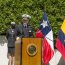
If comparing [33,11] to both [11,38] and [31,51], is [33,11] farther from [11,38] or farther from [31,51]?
[31,51]

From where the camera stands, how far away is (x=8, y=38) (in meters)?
10.4

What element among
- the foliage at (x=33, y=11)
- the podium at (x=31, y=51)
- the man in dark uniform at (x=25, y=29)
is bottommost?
the podium at (x=31, y=51)

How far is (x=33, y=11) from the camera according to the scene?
1095 centimetres

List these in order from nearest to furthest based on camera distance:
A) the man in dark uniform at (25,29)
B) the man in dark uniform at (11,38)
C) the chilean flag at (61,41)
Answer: the man in dark uniform at (25,29)
the chilean flag at (61,41)
the man in dark uniform at (11,38)

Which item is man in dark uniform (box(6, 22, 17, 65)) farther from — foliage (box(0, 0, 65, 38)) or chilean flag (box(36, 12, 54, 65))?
chilean flag (box(36, 12, 54, 65))

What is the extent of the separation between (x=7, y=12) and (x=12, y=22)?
579 millimetres

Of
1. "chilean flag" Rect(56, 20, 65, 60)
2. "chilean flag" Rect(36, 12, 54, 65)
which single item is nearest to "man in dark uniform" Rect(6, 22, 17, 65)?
"chilean flag" Rect(36, 12, 54, 65)

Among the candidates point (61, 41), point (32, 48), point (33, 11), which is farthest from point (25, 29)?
point (33, 11)

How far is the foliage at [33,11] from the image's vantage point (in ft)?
35.4

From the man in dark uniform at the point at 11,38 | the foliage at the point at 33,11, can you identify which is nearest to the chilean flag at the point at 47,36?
the foliage at the point at 33,11

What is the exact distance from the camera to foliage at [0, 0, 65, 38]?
1078 centimetres

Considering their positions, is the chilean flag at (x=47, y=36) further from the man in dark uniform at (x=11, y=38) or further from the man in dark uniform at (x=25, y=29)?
the man in dark uniform at (x=25, y=29)

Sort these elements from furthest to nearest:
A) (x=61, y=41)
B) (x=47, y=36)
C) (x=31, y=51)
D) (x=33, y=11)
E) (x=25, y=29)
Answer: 1. (x=33, y=11)
2. (x=47, y=36)
3. (x=61, y=41)
4. (x=25, y=29)
5. (x=31, y=51)

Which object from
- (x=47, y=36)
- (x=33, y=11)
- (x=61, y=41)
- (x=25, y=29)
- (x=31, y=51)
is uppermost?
(x=33, y=11)
